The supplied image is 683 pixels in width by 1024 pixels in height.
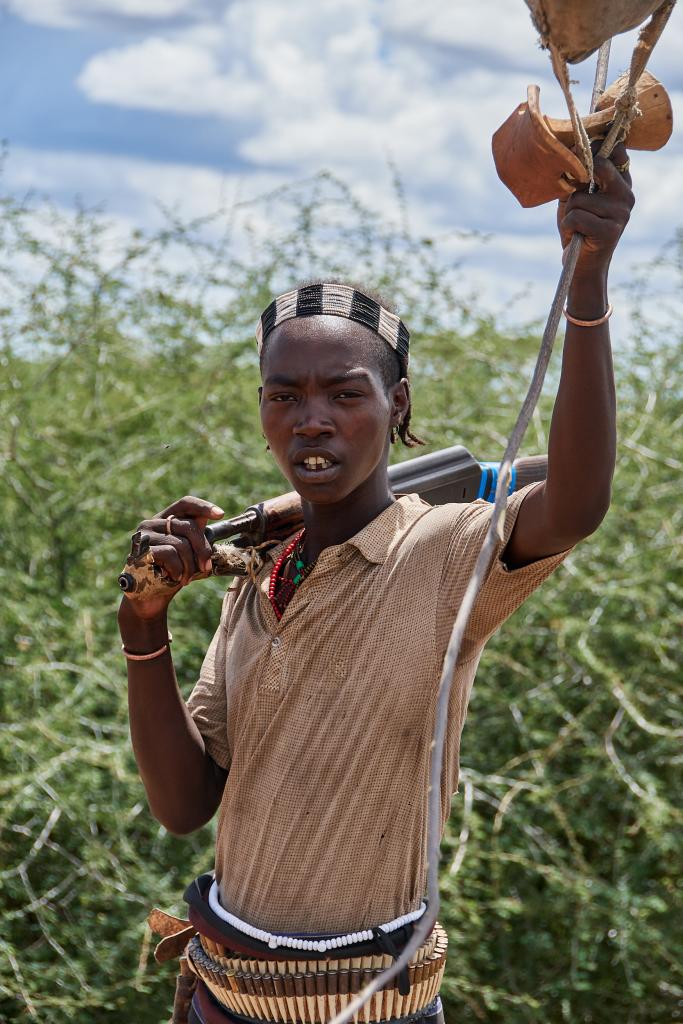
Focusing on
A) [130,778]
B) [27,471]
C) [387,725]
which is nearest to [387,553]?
[387,725]

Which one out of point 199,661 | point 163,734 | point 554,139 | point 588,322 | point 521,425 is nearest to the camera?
point 521,425

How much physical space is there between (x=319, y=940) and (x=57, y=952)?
7.22 ft

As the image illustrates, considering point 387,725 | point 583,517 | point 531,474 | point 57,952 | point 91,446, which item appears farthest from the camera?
point 91,446

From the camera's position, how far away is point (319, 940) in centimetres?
176

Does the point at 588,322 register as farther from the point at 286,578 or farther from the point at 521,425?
the point at 286,578

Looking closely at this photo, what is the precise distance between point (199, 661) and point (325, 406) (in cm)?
249

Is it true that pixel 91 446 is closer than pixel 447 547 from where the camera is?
No

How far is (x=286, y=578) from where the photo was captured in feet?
6.51

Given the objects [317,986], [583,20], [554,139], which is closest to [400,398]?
[554,139]

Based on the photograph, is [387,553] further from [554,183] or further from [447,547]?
[554,183]

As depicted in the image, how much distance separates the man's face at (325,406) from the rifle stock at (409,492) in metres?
0.22

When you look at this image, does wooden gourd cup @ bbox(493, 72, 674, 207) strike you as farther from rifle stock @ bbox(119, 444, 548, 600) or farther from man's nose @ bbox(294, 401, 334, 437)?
rifle stock @ bbox(119, 444, 548, 600)

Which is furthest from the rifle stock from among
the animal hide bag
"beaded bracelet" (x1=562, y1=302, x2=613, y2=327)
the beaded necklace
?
the animal hide bag

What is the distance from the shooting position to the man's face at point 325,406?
179cm
